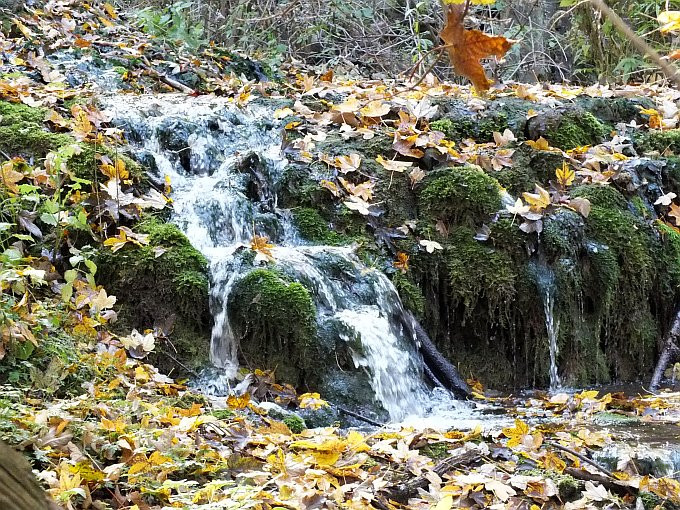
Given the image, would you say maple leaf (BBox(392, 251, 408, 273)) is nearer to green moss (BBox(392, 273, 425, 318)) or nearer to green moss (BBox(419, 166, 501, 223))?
green moss (BBox(392, 273, 425, 318))

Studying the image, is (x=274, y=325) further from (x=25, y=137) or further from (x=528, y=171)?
(x=528, y=171)

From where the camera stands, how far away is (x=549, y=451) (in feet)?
9.37

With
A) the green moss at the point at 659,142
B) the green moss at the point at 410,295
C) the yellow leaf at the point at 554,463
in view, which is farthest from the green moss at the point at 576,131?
the yellow leaf at the point at 554,463

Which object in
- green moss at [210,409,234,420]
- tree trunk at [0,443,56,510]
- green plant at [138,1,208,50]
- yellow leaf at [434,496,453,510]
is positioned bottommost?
yellow leaf at [434,496,453,510]

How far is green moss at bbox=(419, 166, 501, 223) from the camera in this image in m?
4.94

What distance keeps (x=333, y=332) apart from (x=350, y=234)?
3.20ft

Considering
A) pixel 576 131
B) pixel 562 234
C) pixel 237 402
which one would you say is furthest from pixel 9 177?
pixel 576 131

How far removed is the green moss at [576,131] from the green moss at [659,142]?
304mm

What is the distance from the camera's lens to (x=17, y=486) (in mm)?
683

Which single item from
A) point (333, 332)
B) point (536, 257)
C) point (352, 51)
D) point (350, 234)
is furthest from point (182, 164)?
point (352, 51)

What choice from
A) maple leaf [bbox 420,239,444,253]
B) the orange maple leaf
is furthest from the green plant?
the orange maple leaf

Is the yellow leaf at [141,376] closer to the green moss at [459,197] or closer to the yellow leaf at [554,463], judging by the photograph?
the yellow leaf at [554,463]

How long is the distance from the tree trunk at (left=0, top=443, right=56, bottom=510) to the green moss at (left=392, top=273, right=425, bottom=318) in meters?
3.87

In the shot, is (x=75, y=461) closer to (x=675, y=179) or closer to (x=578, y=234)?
(x=578, y=234)
